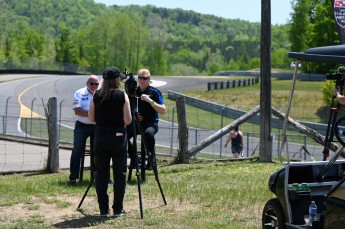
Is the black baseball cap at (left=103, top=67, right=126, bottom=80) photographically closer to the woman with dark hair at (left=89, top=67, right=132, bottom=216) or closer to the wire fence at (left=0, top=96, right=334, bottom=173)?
the woman with dark hair at (left=89, top=67, right=132, bottom=216)

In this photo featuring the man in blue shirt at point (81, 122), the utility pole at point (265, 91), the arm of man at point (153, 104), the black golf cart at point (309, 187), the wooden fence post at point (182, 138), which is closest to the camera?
the black golf cart at point (309, 187)

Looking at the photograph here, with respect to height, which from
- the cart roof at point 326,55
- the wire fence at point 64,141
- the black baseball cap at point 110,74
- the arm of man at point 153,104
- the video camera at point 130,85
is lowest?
the wire fence at point 64,141

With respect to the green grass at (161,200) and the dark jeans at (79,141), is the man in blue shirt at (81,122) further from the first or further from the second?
the green grass at (161,200)

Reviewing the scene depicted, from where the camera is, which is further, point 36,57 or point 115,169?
point 36,57

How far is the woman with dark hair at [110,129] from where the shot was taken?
31.4 ft

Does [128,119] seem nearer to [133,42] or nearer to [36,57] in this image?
[36,57]

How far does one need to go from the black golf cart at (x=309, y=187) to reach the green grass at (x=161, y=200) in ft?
4.10

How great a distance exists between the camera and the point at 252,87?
65875mm

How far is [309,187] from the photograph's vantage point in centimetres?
798

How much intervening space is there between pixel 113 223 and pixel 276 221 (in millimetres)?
2315

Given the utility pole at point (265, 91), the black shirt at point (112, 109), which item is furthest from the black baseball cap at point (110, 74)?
the utility pole at point (265, 91)

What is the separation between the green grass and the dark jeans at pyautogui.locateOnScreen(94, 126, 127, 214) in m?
0.27

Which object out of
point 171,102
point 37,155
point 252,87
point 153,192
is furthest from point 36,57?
point 153,192

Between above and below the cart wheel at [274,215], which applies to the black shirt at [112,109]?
above
